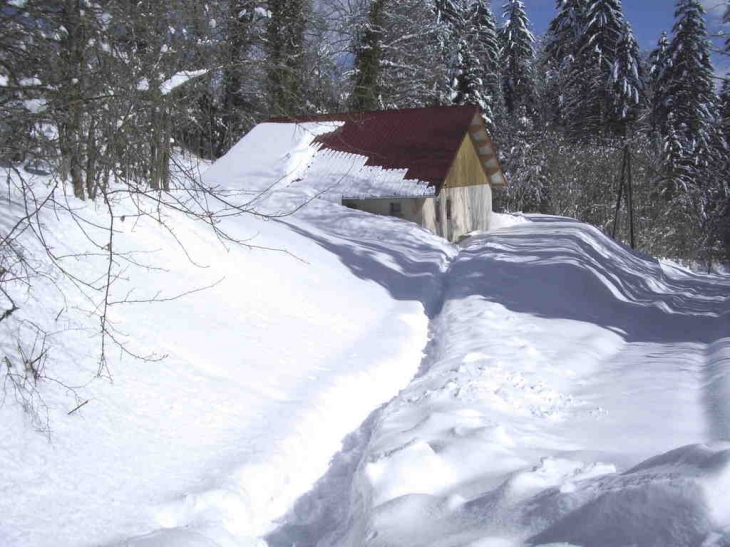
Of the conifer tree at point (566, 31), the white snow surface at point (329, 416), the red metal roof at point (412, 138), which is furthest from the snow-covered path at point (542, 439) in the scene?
the conifer tree at point (566, 31)

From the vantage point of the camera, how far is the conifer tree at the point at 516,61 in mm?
48156

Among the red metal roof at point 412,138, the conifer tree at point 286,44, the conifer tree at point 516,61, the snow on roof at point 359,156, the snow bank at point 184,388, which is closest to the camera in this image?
the snow bank at point 184,388

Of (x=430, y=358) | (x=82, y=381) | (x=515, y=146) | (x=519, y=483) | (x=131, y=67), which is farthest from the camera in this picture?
(x=515, y=146)

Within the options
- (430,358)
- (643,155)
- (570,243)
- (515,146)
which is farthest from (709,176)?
(430,358)

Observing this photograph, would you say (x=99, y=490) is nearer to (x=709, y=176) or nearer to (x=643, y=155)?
(x=643, y=155)

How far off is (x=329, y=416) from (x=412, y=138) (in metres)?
18.5

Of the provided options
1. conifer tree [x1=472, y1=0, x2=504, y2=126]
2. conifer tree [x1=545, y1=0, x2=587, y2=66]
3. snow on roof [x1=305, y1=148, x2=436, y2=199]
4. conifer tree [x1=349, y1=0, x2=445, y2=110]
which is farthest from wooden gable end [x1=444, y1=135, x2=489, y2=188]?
conifer tree [x1=545, y1=0, x2=587, y2=66]

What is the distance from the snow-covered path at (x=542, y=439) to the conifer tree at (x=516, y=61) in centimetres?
3755

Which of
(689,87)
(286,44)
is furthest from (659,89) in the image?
(286,44)

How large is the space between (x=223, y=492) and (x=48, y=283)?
2829 mm

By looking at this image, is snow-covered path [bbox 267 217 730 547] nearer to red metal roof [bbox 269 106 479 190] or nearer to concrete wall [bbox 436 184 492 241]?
red metal roof [bbox 269 106 479 190]

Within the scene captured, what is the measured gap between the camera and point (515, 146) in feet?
139

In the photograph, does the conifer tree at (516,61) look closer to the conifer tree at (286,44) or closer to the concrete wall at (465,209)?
the concrete wall at (465,209)

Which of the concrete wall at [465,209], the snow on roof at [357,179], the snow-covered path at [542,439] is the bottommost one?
the snow-covered path at [542,439]
